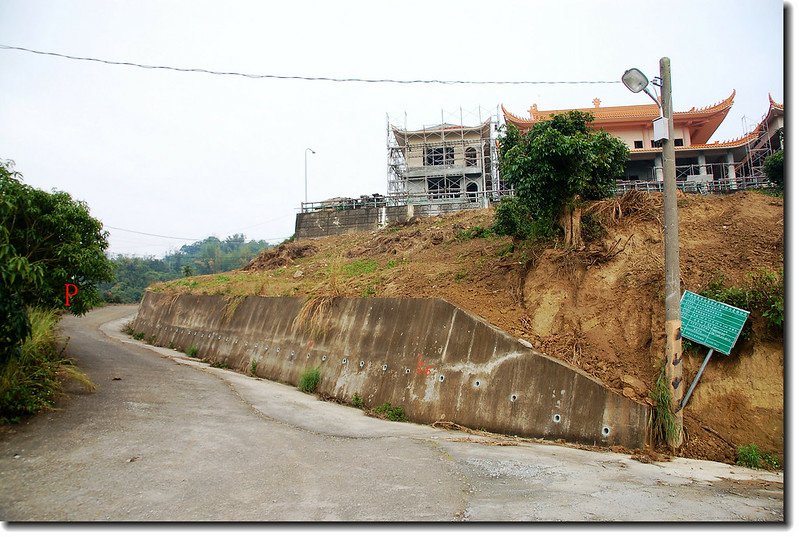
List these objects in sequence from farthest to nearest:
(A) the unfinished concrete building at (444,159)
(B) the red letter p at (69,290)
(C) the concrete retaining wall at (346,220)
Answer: (A) the unfinished concrete building at (444,159)
(C) the concrete retaining wall at (346,220)
(B) the red letter p at (69,290)

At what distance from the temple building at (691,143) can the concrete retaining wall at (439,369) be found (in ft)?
51.6

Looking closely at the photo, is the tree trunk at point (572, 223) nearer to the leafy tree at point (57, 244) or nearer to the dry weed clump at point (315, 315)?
the dry weed clump at point (315, 315)

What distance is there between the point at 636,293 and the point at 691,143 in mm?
23283

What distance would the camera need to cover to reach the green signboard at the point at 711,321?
6.79 m

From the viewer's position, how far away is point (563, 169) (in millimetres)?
9172

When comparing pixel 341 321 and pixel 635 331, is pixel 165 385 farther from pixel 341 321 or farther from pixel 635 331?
pixel 635 331

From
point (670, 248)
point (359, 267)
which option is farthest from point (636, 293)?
point (359, 267)

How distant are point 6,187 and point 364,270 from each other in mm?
10467

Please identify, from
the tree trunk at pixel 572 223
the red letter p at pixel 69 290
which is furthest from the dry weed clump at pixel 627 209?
the red letter p at pixel 69 290

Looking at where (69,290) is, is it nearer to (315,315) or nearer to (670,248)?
(315,315)

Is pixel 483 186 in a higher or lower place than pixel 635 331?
higher

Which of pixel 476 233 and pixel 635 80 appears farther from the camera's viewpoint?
pixel 476 233

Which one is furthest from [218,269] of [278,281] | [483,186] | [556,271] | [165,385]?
[556,271]

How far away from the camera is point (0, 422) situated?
6254mm
